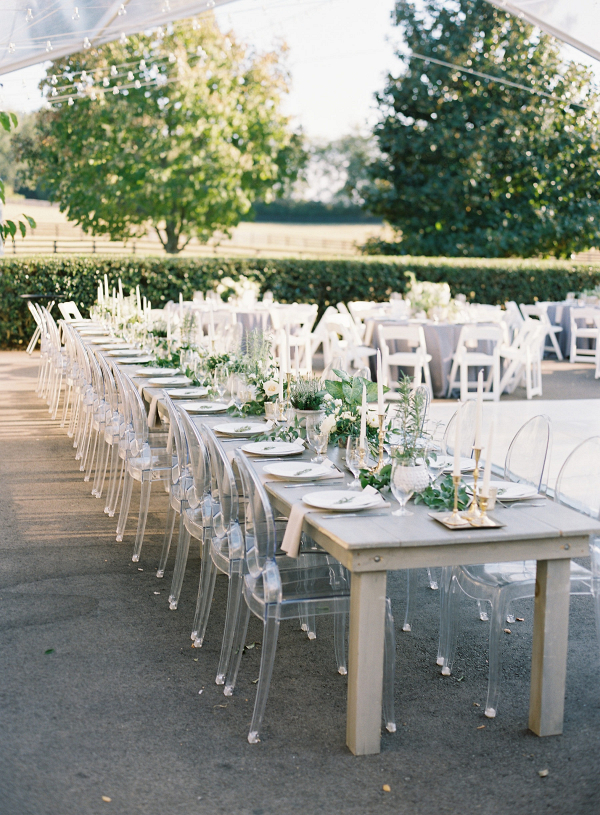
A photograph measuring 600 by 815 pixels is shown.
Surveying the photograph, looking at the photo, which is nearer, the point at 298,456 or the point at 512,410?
the point at 298,456

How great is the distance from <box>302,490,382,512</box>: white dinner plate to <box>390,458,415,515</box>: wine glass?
123 mm

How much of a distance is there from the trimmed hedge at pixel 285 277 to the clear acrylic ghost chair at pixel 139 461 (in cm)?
917

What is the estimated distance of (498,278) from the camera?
1569 cm

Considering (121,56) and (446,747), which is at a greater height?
(121,56)

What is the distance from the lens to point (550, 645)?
3.00 metres

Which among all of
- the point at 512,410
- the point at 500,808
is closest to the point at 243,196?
the point at 512,410

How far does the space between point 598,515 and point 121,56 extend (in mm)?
19366

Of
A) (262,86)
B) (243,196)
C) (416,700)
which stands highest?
(262,86)

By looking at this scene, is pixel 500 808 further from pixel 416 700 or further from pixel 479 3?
pixel 479 3

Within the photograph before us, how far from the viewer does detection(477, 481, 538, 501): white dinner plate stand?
3253mm

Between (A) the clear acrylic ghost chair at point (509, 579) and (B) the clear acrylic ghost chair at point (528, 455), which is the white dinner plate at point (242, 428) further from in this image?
(A) the clear acrylic ghost chair at point (509, 579)

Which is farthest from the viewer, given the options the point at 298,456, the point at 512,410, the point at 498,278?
the point at 498,278

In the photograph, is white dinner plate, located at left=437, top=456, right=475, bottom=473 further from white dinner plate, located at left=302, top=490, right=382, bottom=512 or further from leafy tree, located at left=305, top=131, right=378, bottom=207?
leafy tree, located at left=305, top=131, right=378, bottom=207

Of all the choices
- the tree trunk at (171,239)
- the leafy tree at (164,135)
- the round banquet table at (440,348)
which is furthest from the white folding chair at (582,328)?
the tree trunk at (171,239)
